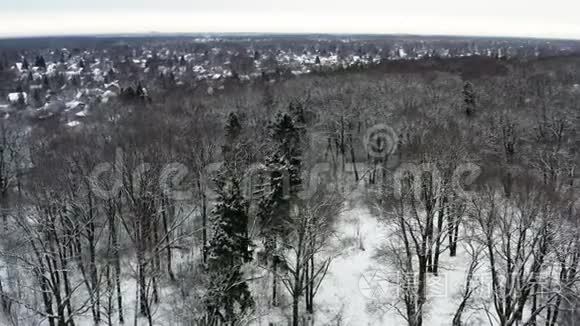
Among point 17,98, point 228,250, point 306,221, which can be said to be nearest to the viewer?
point 228,250

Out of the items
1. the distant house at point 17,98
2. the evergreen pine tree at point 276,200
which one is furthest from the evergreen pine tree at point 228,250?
the distant house at point 17,98

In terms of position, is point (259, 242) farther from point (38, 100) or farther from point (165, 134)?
point (38, 100)

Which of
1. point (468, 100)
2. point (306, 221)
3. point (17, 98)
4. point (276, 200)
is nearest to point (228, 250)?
point (306, 221)

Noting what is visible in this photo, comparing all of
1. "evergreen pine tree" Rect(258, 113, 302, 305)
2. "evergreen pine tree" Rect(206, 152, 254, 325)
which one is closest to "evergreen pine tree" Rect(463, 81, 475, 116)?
"evergreen pine tree" Rect(258, 113, 302, 305)

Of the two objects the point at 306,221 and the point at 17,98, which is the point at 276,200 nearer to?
the point at 306,221

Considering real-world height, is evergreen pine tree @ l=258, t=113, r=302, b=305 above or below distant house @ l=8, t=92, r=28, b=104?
below

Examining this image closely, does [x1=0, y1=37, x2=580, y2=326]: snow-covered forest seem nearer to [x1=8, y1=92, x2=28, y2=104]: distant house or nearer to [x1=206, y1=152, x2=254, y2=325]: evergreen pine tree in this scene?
[x1=206, y1=152, x2=254, y2=325]: evergreen pine tree

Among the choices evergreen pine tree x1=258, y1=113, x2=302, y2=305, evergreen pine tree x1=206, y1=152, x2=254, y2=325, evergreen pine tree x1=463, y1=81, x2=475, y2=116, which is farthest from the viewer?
evergreen pine tree x1=463, y1=81, x2=475, y2=116

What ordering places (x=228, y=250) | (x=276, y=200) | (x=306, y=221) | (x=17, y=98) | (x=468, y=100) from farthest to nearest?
(x=17, y=98) < (x=468, y=100) < (x=276, y=200) < (x=306, y=221) < (x=228, y=250)

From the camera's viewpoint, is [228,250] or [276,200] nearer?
[228,250]
